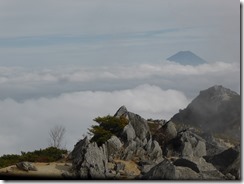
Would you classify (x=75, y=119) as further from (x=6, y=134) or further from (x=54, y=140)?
(x=6, y=134)

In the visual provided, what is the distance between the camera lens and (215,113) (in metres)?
15.0

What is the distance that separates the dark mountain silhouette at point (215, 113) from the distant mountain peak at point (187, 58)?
2.11 feet

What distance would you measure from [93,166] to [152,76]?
2.33 meters

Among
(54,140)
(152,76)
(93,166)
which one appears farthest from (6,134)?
(152,76)

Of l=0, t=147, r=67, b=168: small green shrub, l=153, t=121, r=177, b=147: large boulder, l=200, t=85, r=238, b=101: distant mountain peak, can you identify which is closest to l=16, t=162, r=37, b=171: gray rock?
l=0, t=147, r=67, b=168: small green shrub

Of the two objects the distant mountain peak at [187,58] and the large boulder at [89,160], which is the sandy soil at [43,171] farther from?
the distant mountain peak at [187,58]

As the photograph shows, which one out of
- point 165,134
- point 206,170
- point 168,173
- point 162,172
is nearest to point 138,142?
point 165,134

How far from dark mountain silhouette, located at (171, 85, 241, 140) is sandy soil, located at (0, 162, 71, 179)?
8.98 ft

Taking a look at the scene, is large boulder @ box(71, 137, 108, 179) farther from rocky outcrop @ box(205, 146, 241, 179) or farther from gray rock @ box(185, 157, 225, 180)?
rocky outcrop @ box(205, 146, 241, 179)

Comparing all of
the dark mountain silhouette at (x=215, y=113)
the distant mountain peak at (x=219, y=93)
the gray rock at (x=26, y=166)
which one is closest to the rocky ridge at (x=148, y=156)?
the dark mountain silhouette at (x=215, y=113)

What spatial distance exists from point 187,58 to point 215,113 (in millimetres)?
1390

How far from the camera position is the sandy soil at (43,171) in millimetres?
14680

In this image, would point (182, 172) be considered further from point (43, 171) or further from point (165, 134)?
point (43, 171)

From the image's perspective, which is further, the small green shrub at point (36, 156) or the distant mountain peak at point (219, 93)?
the small green shrub at point (36, 156)
